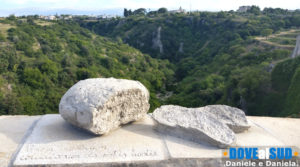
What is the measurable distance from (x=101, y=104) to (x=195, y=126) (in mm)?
1996

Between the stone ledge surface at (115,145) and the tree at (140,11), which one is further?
the tree at (140,11)

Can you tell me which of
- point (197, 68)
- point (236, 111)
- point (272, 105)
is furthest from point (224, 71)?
point (236, 111)

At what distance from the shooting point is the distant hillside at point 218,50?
18766 millimetres

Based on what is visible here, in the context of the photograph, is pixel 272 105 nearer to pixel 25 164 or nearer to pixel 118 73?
pixel 25 164

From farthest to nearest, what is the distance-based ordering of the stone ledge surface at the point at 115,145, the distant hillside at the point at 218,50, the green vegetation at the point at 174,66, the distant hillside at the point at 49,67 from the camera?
the distant hillside at the point at 49,67 → the distant hillside at the point at 218,50 → the green vegetation at the point at 174,66 → the stone ledge surface at the point at 115,145

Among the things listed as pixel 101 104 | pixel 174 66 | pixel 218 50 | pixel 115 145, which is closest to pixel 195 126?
pixel 115 145

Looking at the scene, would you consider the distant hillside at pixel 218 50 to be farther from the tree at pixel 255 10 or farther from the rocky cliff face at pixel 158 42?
the tree at pixel 255 10

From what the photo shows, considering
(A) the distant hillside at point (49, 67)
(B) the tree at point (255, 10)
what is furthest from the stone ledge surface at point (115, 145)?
(B) the tree at point (255, 10)

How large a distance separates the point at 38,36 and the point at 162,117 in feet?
99.8

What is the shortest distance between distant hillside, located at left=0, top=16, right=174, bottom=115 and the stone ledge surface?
15651 millimetres

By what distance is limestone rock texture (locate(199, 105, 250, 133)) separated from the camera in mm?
5598

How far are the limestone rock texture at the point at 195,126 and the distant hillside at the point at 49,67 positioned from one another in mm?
16840

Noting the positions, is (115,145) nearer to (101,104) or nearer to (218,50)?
(101,104)

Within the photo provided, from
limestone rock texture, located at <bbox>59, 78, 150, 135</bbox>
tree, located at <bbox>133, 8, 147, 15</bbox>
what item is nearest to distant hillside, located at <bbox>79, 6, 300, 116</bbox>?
limestone rock texture, located at <bbox>59, 78, 150, 135</bbox>
